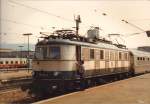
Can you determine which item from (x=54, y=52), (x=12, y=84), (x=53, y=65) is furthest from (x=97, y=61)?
(x=12, y=84)

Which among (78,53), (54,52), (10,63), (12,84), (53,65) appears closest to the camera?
(53,65)

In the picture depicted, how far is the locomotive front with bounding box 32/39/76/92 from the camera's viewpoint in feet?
63.2

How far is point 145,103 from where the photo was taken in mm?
14664

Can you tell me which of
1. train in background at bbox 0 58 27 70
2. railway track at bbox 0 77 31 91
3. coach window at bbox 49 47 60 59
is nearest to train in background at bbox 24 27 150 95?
coach window at bbox 49 47 60 59

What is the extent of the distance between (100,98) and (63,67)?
3.77 m

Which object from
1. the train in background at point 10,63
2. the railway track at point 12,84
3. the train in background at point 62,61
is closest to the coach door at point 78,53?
the train in background at point 62,61

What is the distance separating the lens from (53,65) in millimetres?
19438

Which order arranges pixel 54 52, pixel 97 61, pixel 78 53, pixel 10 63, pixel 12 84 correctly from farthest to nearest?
pixel 10 63, pixel 12 84, pixel 97 61, pixel 78 53, pixel 54 52

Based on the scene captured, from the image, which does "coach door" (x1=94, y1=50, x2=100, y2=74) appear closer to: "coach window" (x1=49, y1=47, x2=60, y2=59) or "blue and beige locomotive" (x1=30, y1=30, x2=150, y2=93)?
"blue and beige locomotive" (x1=30, y1=30, x2=150, y2=93)

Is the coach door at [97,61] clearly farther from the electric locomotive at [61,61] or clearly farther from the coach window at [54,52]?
the coach window at [54,52]

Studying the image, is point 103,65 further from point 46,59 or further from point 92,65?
point 46,59

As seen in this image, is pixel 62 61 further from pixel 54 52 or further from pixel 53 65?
pixel 54 52

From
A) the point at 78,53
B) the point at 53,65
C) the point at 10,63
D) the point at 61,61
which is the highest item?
the point at 10,63

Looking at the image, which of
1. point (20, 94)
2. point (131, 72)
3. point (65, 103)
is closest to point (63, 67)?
point (20, 94)
